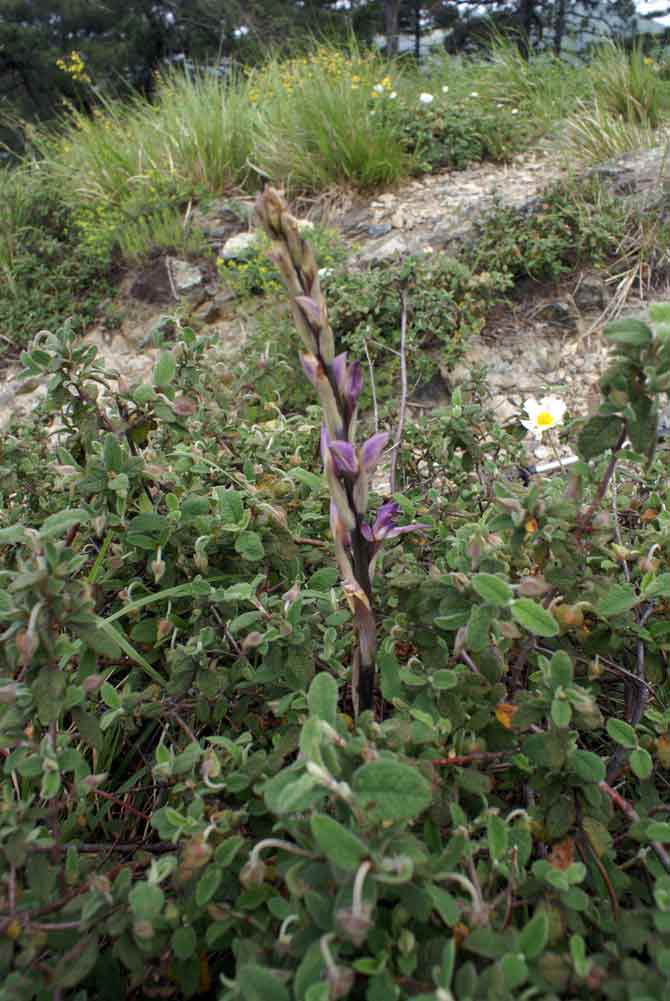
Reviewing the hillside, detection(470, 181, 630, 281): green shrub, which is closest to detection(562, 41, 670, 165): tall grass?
detection(470, 181, 630, 281): green shrub

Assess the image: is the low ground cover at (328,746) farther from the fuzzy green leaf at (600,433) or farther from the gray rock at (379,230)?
the gray rock at (379,230)

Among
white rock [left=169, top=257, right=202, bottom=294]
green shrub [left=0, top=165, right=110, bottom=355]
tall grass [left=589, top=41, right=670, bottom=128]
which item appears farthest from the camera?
tall grass [left=589, top=41, right=670, bottom=128]

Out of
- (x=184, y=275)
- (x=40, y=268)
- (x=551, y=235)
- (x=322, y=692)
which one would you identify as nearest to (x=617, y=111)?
(x=551, y=235)

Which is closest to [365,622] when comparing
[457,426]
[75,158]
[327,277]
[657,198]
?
[457,426]

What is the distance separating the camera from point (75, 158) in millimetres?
5398

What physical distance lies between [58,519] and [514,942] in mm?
718

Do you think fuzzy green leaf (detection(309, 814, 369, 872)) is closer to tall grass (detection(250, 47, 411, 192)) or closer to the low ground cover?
the low ground cover

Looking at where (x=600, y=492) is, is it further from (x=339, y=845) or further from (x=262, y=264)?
(x=262, y=264)

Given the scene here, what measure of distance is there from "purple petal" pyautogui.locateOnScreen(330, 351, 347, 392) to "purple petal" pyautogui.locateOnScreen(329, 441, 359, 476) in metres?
0.06

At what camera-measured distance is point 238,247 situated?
13.7 feet

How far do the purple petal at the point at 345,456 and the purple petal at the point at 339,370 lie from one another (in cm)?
6

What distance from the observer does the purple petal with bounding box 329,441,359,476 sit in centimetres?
79

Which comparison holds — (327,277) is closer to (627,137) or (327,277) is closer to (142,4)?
(627,137)

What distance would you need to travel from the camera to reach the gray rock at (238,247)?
4.00 m
